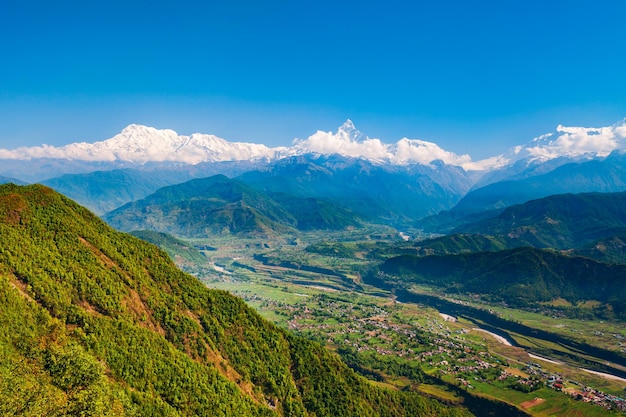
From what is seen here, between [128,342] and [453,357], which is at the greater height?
[128,342]

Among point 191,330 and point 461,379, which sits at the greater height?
point 191,330

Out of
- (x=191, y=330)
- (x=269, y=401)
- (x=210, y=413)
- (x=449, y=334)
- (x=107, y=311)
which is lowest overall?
(x=449, y=334)

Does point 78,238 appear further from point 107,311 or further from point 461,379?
point 461,379

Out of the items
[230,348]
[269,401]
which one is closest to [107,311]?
[230,348]

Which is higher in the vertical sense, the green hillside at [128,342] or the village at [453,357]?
the green hillside at [128,342]

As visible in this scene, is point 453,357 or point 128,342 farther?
point 453,357

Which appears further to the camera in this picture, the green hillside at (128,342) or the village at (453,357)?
the village at (453,357)

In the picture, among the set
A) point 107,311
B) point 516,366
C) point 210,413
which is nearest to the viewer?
point 210,413

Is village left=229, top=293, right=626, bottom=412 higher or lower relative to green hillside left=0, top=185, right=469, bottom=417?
lower
